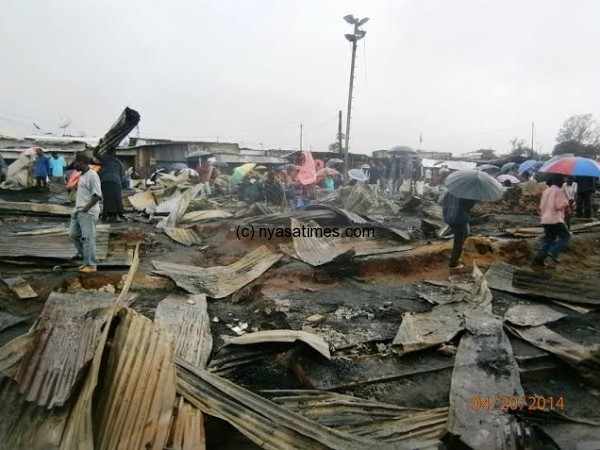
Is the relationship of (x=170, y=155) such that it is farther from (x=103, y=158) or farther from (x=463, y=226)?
(x=463, y=226)

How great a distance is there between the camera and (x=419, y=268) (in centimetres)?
A: 629

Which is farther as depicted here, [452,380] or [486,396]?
[452,380]

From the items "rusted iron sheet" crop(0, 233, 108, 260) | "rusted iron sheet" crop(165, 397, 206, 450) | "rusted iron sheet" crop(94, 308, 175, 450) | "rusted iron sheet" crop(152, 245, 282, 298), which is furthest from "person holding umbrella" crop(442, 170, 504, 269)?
"rusted iron sheet" crop(0, 233, 108, 260)

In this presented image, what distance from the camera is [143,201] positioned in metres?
11.8

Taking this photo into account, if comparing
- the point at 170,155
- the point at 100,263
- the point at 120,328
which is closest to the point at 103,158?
the point at 100,263

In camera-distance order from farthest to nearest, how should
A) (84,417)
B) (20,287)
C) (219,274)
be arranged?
(219,274) → (20,287) → (84,417)

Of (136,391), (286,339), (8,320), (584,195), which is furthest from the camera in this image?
(584,195)

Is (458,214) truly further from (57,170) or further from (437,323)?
(57,170)

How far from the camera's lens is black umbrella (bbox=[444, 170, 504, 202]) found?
529cm

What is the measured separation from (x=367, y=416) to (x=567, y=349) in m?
2.05

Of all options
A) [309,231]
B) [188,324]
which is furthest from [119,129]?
[188,324]

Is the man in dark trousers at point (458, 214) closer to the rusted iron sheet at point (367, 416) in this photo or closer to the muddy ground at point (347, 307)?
the muddy ground at point (347, 307)

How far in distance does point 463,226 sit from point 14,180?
15076 millimetres

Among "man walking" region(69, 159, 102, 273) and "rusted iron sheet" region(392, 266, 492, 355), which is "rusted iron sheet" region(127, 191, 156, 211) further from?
"rusted iron sheet" region(392, 266, 492, 355)
